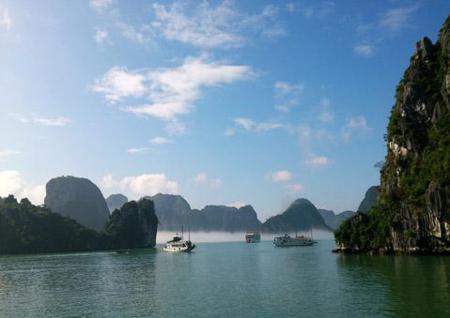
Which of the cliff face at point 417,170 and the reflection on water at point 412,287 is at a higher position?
the cliff face at point 417,170

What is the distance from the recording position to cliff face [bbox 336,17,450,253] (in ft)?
290

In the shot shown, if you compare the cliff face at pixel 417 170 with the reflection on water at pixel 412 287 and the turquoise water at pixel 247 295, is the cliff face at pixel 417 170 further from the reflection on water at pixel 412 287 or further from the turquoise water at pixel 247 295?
the turquoise water at pixel 247 295

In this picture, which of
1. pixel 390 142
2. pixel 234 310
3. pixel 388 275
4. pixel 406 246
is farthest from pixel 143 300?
pixel 390 142

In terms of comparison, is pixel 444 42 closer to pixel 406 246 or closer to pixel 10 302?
pixel 406 246

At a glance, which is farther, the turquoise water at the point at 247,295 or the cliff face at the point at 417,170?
the cliff face at the point at 417,170

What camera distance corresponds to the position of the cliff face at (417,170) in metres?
88.3

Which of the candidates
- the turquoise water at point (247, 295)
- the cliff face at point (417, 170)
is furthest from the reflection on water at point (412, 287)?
the cliff face at point (417, 170)

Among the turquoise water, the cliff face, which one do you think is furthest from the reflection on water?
the cliff face

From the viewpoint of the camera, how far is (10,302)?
47719mm

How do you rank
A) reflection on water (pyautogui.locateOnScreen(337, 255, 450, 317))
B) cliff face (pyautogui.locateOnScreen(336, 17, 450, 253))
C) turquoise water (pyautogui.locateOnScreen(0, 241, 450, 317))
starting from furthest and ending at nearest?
cliff face (pyautogui.locateOnScreen(336, 17, 450, 253))
turquoise water (pyautogui.locateOnScreen(0, 241, 450, 317))
reflection on water (pyautogui.locateOnScreen(337, 255, 450, 317))

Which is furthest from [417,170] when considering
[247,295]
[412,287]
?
[247,295]

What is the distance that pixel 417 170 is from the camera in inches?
4077

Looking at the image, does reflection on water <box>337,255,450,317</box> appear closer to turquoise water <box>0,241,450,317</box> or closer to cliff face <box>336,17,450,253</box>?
turquoise water <box>0,241,450,317</box>

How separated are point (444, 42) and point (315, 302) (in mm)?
97066
